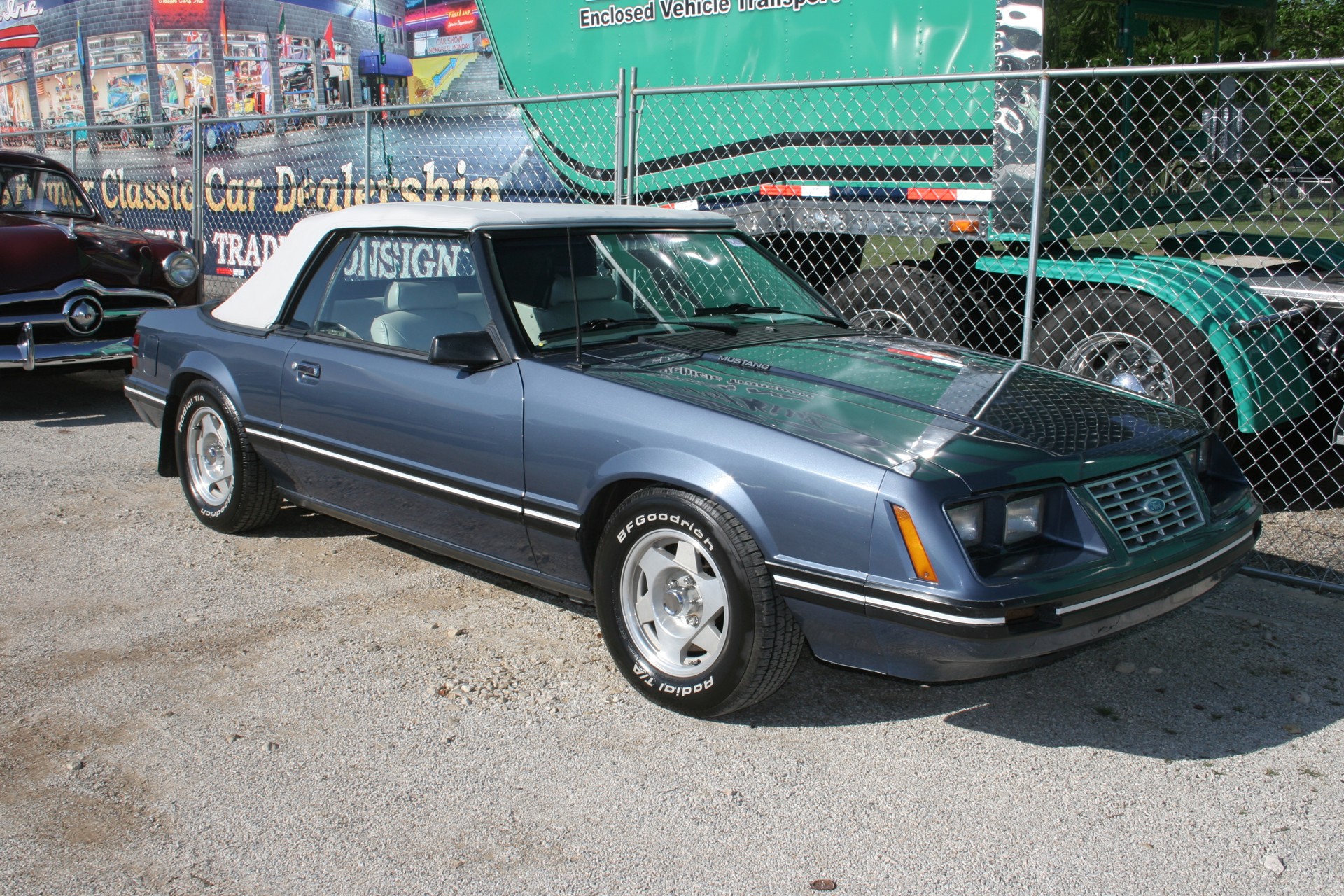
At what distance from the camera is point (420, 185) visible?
960 centimetres

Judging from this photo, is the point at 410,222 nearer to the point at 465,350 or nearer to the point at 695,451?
the point at 465,350

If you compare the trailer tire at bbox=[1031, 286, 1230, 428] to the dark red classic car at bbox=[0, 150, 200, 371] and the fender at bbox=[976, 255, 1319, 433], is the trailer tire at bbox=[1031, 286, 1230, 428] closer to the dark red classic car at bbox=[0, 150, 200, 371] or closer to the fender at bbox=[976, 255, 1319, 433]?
the fender at bbox=[976, 255, 1319, 433]

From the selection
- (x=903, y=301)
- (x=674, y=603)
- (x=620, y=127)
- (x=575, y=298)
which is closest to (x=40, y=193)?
(x=620, y=127)

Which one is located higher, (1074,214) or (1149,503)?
(1074,214)

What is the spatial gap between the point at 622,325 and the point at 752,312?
1.98 feet

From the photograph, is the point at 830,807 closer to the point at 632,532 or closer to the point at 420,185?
the point at 632,532

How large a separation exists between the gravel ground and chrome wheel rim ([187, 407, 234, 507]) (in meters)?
0.65


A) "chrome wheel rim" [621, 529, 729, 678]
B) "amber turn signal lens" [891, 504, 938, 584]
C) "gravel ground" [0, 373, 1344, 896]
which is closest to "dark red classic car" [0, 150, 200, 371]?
"gravel ground" [0, 373, 1344, 896]

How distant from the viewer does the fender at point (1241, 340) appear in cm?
566

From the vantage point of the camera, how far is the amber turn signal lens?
9.45 ft

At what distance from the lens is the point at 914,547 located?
2.89m

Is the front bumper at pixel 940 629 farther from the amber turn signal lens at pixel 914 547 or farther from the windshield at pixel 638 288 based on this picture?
the windshield at pixel 638 288

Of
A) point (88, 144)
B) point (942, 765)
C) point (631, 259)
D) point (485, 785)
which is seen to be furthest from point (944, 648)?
point (88, 144)

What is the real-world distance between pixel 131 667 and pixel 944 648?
2.66m
